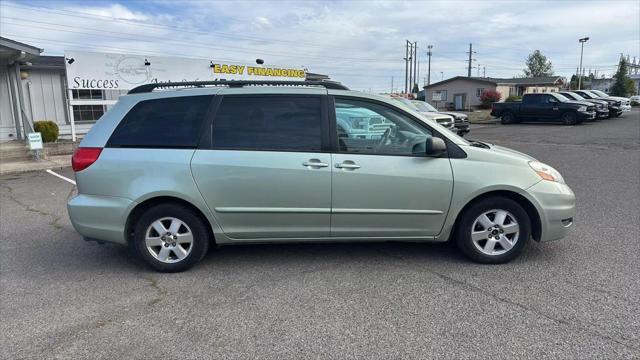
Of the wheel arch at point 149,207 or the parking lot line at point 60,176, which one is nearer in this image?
the wheel arch at point 149,207

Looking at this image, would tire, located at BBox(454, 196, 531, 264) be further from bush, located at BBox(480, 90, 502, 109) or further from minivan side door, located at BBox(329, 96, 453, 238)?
Result: bush, located at BBox(480, 90, 502, 109)

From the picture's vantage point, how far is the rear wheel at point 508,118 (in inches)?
968

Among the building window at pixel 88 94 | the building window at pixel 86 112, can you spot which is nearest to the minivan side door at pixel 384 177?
the building window at pixel 88 94

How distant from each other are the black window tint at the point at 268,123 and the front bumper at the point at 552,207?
212 centimetres

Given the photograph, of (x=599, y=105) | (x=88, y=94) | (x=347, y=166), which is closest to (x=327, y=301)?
(x=347, y=166)

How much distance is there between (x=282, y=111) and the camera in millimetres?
4133

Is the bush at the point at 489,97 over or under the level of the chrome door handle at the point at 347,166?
over

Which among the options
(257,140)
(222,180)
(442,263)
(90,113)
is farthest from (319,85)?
(90,113)

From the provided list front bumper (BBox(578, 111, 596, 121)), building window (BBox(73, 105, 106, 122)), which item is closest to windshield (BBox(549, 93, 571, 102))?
front bumper (BBox(578, 111, 596, 121))

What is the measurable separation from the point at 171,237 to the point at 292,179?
1.28 m

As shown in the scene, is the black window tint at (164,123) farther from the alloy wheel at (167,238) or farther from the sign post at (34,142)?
the sign post at (34,142)

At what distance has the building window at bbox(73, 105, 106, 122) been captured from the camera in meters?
16.1

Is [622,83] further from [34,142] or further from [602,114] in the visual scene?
[34,142]

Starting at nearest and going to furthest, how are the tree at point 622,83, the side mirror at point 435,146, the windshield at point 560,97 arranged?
the side mirror at point 435,146 < the windshield at point 560,97 < the tree at point 622,83
